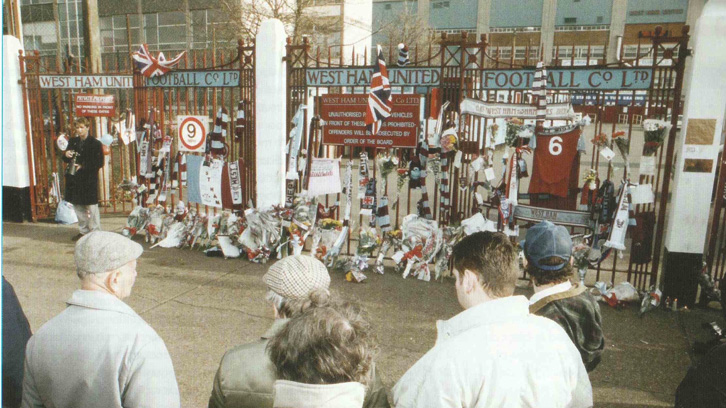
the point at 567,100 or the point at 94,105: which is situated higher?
the point at 567,100

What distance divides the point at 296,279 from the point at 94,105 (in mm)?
8658

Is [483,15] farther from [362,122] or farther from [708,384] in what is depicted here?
[708,384]

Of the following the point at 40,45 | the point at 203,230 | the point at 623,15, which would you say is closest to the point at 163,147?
the point at 203,230

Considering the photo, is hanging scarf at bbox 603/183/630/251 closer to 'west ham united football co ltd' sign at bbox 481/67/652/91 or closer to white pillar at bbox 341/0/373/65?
'west ham united football co ltd' sign at bbox 481/67/652/91

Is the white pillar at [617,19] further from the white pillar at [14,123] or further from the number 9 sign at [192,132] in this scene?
the white pillar at [14,123]

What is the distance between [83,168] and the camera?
777 cm

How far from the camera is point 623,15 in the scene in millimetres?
43156

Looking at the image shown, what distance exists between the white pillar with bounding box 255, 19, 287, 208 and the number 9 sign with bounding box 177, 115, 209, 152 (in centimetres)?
100

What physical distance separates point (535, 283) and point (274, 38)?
553 centimetres

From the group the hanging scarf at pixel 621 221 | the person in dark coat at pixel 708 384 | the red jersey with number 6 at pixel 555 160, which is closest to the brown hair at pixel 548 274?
the person in dark coat at pixel 708 384

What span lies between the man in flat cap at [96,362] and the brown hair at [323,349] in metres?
0.73

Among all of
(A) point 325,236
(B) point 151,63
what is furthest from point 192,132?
(A) point 325,236

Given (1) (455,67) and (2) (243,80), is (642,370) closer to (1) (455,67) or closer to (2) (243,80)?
(1) (455,67)

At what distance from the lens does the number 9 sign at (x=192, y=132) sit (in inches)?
306
